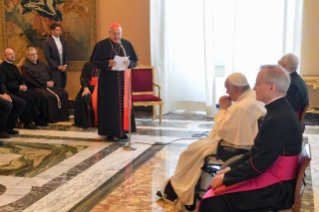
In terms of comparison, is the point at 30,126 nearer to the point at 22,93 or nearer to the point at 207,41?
the point at 22,93

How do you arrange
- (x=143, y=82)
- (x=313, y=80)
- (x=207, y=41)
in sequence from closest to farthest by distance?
1. (x=313, y=80)
2. (x=143, y=82)
3. (x=207, y=41)

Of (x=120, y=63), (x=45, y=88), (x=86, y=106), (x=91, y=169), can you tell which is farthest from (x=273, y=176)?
(x=45, y=88)

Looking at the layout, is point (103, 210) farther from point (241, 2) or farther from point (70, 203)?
point (241, 2)

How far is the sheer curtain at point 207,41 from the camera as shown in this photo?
7.14 metres

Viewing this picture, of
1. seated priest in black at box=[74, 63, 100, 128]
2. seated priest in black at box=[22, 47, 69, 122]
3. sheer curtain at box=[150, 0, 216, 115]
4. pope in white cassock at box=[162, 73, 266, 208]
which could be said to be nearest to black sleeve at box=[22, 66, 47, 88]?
seated priest in black at box=[22, 47, 69, 122]

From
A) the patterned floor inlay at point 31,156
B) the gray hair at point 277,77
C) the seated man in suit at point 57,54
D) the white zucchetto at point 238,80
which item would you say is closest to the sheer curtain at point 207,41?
the seated man in suit at point 57,54

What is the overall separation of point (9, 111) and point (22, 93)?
960 mm

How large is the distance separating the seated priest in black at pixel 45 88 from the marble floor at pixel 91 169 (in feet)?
2.22

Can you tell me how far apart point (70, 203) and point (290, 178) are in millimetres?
2092

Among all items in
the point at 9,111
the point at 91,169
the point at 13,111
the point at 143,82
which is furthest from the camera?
the point at 143,82

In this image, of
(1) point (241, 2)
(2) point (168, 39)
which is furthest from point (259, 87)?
(2) point (168, 39)

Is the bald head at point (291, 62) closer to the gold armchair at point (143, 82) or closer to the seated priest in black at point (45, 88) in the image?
the gold armchair at point (143, 82)

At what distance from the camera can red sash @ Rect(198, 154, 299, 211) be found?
2.10m

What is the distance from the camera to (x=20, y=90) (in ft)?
22.7
